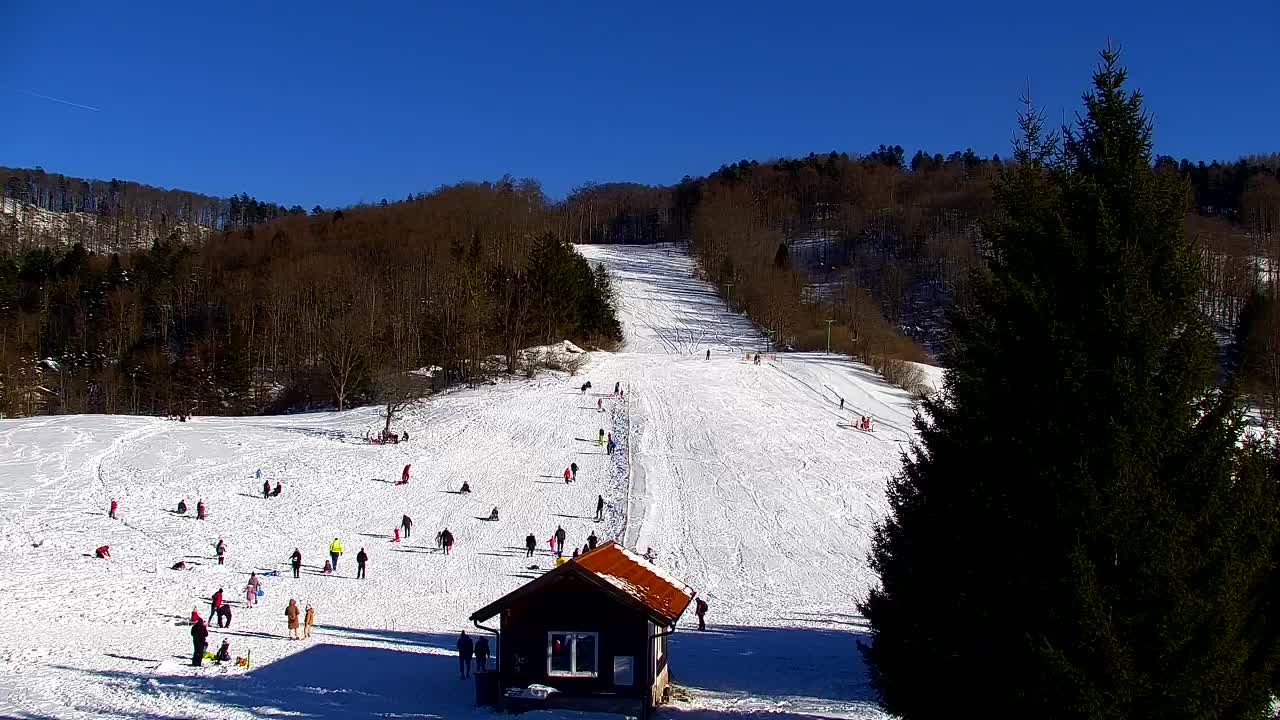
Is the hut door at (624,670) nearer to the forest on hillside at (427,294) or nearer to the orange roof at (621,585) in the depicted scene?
the orange roof at (621,585)

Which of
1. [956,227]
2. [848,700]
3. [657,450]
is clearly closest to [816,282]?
[956,227]

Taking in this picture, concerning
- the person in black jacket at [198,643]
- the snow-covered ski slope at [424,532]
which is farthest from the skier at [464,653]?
the person in black jacket at [198,643]

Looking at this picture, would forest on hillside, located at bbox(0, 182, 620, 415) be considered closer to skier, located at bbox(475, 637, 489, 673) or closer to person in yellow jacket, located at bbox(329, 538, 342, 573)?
person in yellow jacket, located at bbox(329, 538, 342, 573)

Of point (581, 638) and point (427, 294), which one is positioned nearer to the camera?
point (581, 638)

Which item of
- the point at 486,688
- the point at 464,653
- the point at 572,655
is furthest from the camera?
the point at 464,653

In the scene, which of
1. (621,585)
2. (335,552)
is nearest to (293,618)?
(335,552)

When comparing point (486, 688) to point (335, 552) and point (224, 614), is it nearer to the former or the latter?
point (224, 614)

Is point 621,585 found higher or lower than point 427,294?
lower
